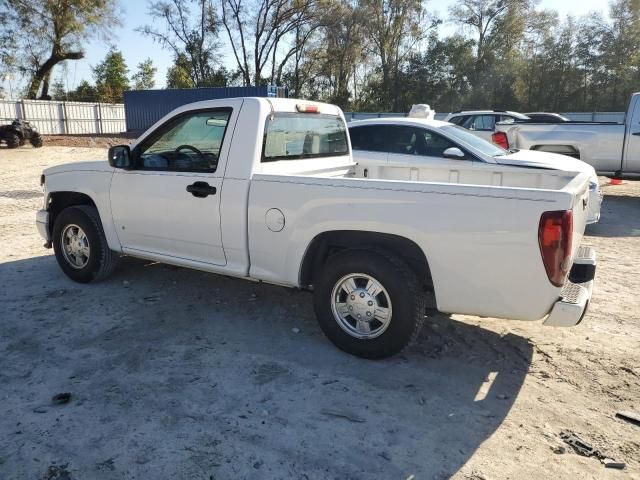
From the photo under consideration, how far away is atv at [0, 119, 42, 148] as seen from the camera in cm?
1844

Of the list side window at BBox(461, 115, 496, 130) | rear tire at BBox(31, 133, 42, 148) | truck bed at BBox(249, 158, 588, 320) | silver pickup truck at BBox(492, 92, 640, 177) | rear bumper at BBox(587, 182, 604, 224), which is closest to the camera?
truck bed at BBox(249, 158, 588, 320)

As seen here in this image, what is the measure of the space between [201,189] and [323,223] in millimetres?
1159

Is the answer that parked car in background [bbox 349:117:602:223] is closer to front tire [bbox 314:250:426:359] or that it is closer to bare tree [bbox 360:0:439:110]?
front tire [bbox 314:250:426:359]

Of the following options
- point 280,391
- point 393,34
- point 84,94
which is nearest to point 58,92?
point 84,94

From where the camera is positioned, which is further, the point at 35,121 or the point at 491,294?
the point at 35,121

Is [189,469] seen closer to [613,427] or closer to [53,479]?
[53,479]

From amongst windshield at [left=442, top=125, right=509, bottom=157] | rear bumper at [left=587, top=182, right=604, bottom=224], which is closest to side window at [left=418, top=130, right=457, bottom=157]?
windshield at [left=442, top=125, right=509, bottom=157]

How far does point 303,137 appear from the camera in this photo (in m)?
4.60

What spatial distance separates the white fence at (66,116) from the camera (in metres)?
26.0

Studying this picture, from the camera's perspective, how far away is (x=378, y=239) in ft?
11.6

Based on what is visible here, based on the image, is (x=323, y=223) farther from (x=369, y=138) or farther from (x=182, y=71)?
(x=182, y=71)

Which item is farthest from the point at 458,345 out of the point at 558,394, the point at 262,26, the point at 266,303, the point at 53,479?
the point at 262,26

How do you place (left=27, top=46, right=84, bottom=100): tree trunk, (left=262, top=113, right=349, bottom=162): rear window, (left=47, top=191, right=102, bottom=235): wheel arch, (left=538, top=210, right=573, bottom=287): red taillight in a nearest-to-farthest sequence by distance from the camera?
(left=538, top=210, right=573, bottom=287): red taillight < (left=262, top=113, right=349, bottom=162): rear window < (left=47, top=191, right=102, bottom=235): wheel arch < (left=27, top=46, right=84, bottom=100): tree trunk

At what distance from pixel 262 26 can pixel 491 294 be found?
133 ft
